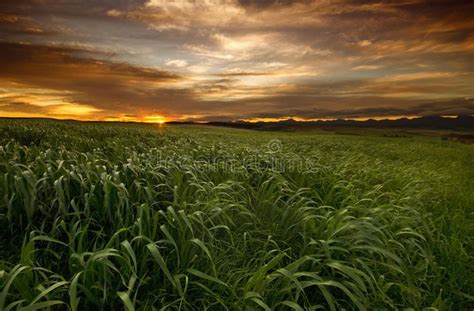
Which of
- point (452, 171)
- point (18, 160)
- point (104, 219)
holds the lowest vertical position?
point (452, 171)

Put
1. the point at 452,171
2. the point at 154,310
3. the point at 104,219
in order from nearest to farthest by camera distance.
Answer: the point at 154,310 → the point at 104,219 → the point at 452,171

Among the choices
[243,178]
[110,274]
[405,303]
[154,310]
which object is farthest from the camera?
[243,178]

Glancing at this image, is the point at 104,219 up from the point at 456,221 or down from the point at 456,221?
up

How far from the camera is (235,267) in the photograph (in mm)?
3254

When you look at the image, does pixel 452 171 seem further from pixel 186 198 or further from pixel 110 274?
pixel 110 274

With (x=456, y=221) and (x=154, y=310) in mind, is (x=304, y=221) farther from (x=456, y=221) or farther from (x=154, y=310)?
(x=456, y=221)

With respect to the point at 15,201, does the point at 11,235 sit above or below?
below

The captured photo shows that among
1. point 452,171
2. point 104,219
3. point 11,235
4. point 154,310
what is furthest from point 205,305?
point 452,171

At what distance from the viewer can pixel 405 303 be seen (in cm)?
297

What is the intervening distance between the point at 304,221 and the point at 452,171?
9.93 metres

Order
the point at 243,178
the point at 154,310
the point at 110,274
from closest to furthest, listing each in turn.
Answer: the point at 154,310, the point at 110,274, the point at 243,178

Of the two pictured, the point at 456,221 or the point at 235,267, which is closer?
the point at 235,267

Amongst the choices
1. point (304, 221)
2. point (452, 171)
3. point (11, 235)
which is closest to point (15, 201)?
point (11, 235)

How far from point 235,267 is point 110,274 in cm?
119
